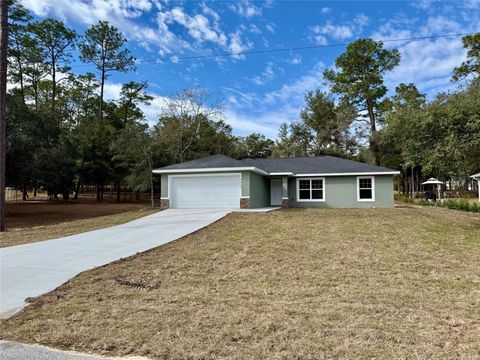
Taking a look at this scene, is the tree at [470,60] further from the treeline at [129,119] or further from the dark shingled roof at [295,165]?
the dark shingled roof at [295,165]

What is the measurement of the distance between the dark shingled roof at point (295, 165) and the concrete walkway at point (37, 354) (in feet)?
47.1

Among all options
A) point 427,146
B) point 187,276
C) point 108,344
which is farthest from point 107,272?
point 427,146

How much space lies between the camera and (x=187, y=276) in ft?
20.1

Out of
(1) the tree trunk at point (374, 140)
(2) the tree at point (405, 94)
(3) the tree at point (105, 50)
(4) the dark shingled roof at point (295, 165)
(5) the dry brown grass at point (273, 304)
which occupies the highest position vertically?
(3) the tree at point (105, 50)

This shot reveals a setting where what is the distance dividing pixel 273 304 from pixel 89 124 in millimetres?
38093

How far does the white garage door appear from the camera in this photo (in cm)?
1780

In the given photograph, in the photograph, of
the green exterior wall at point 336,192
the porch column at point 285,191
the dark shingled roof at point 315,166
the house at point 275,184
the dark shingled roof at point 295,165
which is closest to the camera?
the house at point 275,184

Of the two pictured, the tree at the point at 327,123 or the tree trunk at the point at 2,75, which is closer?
the tree trunk at the point at 2,75

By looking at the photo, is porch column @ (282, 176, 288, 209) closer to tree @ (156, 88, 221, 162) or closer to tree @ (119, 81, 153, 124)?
tree @ (156, 88, 221, 162)

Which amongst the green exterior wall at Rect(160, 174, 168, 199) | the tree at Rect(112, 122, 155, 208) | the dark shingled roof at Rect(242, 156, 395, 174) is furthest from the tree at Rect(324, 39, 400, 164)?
the green exterior wall at Rect(160, 174, 168, 199)

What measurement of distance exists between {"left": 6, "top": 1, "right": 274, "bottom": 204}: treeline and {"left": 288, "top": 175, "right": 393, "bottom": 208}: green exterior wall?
14.5 m

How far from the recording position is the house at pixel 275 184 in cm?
1780

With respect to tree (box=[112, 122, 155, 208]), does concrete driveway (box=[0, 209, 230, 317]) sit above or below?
below

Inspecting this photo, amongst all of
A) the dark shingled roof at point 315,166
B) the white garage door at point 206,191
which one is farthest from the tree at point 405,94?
the white garage door at point 206,191
